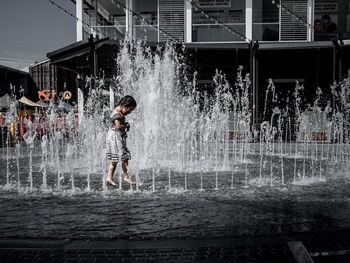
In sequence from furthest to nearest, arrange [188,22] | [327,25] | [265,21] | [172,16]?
[265,21] < [172,16] < [327,25] < [188,22]

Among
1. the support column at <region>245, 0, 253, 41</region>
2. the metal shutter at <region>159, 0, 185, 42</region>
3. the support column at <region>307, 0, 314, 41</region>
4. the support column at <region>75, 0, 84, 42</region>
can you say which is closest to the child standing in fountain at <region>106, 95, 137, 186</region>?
the support column at <region>245, 0, 253, 41</region>

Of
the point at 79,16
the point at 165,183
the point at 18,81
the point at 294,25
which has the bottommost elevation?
the point at 165,183

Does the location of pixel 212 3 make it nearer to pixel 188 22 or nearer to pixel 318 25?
pixel 188 22

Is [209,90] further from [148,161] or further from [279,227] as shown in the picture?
[279,227]

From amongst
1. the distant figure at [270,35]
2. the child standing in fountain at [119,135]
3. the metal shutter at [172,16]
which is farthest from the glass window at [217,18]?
the child standing in fountain at [119,135]

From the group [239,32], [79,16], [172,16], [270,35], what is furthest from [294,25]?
[79,16]

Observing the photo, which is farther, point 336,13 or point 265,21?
point 336,13

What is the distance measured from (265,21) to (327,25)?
2.99m

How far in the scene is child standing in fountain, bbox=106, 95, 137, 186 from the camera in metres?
6.59

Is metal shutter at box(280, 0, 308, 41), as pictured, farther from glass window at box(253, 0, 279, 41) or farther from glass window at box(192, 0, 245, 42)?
glass window at box(192, 0, 245, 42)

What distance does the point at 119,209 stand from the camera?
5051 mm

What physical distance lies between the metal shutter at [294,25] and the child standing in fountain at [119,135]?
16834 mm

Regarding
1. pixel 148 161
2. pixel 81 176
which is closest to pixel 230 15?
pixel 148 161

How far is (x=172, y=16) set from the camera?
22.6 metres
